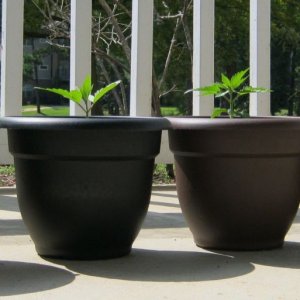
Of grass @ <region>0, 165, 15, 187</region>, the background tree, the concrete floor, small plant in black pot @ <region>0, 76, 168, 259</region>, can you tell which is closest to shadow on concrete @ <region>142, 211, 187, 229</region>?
the concrete floor

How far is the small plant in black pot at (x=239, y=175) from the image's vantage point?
11.6 ft

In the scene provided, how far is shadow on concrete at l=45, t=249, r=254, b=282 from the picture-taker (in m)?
3.07

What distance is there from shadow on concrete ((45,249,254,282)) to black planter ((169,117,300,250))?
21 cm

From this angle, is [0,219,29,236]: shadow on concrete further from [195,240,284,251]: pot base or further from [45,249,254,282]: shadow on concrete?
[195,240,284,251]: pot base

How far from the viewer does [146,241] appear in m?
3.99

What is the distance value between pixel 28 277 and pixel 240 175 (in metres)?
1.22

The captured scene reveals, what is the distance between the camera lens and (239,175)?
11.6 feet

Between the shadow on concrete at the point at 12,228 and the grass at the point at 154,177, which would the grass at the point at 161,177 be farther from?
the shadow on concrete at the point at 12,228

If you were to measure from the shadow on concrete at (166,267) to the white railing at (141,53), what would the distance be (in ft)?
6.91

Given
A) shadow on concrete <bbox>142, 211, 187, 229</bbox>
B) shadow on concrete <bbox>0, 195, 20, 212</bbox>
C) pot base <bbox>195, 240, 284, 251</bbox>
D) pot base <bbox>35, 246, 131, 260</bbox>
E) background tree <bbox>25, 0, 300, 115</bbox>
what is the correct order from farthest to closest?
background tree <bbox>25, 0, 300, 115</bbox> → shadow on concrete <bbox>0, 195, 20, 212</bbox> → shadow on concrete <bbox>142, 211, 187, 229</bbox> → pot base <bbox>195, 240, 284, 251</bbox> → pot base <bbox>35, 246, 131, 260</bbox>

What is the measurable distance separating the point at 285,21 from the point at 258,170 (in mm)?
11957

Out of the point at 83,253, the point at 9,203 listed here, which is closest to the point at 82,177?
the point at 83,253

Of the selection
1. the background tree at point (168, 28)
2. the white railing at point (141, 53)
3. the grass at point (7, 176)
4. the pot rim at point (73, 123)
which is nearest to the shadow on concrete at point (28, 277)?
the pot rim at point (73, 123)

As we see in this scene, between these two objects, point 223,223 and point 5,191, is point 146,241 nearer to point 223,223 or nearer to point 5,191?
point 223,223
